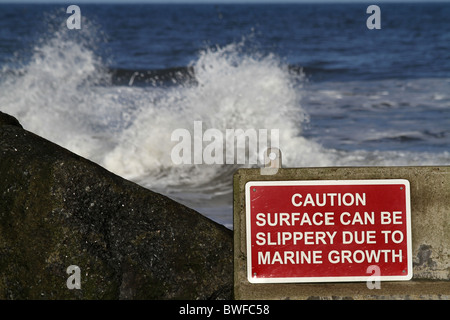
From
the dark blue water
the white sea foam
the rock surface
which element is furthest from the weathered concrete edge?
the dark blue water

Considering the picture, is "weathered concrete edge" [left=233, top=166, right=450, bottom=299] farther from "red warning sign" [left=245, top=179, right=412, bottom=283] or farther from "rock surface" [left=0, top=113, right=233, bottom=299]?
"rock surface" [left=0, top=113, right=233, bottom=299]

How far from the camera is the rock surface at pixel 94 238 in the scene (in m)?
3.37

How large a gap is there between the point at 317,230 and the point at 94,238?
989 millimetres

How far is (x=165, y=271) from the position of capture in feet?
11.3

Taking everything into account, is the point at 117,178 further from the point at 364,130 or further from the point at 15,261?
the point at 364,130

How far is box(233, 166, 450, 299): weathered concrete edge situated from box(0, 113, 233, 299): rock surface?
27cm

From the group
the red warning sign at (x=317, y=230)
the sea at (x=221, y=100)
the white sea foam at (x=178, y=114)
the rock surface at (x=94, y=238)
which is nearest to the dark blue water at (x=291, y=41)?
the sea at (x=221, y=100)

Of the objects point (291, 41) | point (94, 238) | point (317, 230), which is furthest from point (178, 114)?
point (291, 41)

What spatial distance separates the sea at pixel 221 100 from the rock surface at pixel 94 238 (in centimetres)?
395

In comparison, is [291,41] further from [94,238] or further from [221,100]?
[94,238]

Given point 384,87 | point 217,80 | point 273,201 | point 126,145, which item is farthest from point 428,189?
point 384,87

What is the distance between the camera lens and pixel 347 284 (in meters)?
3.24

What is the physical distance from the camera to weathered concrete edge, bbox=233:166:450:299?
3.24 meters

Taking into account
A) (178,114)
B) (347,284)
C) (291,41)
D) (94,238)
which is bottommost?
(347,284)
